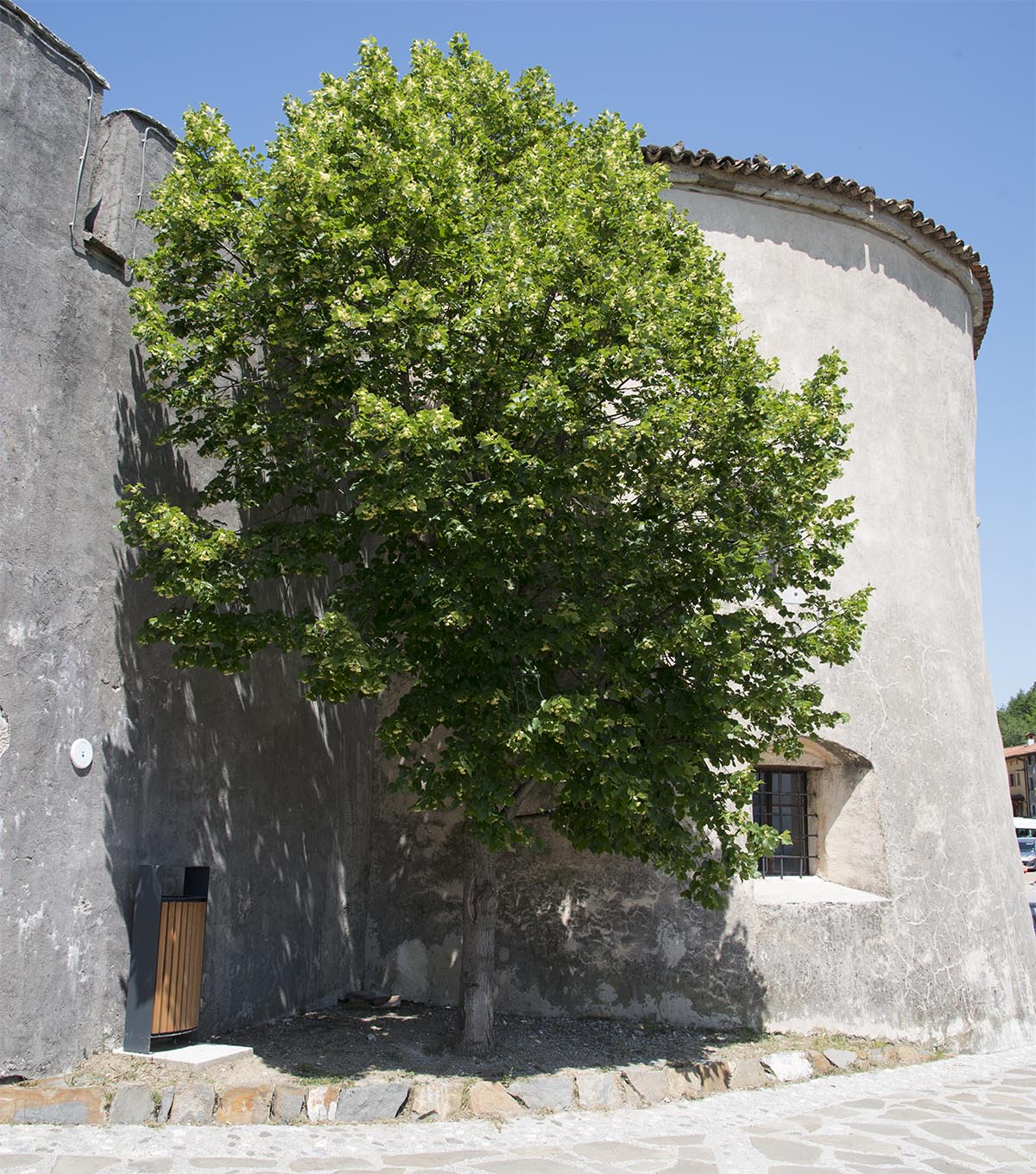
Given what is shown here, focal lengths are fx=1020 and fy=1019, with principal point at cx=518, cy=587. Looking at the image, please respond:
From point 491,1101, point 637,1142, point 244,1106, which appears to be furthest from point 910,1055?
point 244,1106

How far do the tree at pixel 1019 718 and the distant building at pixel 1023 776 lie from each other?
13243 millimetres

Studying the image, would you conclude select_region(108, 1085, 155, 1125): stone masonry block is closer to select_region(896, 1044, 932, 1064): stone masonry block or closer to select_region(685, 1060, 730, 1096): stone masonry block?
select_region(685, 1060, 730, 1096): stone masonry block

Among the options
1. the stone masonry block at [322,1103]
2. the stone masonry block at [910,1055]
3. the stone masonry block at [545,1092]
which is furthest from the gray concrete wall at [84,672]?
the stone masonry block at [910,1055]

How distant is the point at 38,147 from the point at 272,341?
217cm

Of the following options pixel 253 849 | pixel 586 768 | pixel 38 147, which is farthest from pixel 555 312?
pixel 253 849

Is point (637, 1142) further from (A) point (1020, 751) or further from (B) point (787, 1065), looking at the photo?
(A) point (1020, 751)

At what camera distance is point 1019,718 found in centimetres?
8644

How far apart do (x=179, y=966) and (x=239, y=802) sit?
154cm

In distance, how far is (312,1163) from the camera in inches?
230

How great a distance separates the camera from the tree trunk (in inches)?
313

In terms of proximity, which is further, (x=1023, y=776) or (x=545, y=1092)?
(x=1023, y=776)

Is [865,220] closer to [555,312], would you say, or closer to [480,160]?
[480,160]

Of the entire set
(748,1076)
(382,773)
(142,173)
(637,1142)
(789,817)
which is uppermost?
(142,173)

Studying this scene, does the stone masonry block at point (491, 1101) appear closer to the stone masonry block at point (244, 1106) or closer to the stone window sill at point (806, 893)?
the stone masonry block at point (244, 1106)
